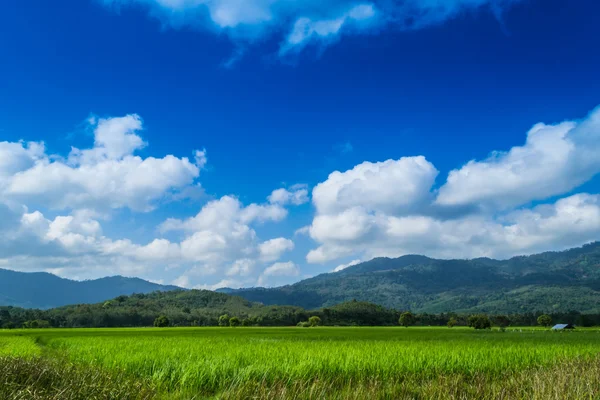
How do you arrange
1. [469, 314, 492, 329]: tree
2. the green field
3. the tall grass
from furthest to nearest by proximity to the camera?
[469, 314, 492, 329]: tree → the tall grass → the green field

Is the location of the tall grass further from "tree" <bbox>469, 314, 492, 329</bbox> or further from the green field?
"tree" <bbox>469, 314, 492, 329</bbox>

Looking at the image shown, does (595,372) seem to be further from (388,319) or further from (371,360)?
(388,319)

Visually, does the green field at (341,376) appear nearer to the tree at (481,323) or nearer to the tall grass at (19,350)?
the tall grass at (19,350)

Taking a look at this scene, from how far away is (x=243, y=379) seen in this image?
1080cm

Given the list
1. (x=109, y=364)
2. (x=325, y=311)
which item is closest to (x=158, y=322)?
(x=325, y=311)

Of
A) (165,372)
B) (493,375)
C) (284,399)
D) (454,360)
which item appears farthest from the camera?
(454,360)

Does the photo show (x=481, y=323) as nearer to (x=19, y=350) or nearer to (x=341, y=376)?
(x=19, y=350)

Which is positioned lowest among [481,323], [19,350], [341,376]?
[481,323]

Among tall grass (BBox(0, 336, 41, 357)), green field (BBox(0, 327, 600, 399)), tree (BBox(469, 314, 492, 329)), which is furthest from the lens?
tree (BBox(469, 314, 492, 329))

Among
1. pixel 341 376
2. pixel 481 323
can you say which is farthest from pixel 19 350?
pixel 481 323

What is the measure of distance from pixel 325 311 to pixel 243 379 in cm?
13505

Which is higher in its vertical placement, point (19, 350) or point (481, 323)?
point (19, 350)

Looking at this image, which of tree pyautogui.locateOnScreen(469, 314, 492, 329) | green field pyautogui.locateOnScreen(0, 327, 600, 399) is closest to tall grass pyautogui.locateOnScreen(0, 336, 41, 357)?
green field pyautogui.locateOnScreen(0, 327, 600, 399)

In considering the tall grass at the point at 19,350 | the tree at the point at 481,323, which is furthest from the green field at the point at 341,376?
the tree at the point at 481,323
